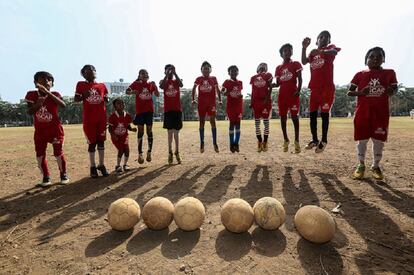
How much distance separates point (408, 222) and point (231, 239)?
2.86 metres

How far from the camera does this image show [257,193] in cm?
600

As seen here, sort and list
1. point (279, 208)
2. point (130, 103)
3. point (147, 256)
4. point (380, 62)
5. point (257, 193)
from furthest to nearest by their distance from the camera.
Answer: point (130, 103) → point (380, 62) → point (257, 193) → point (279, 208) → point (147, 256)

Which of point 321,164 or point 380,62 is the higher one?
point 380,62

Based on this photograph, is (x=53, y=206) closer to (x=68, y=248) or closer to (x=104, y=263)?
(x=68, y=248)

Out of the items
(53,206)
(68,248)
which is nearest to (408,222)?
(68,248)

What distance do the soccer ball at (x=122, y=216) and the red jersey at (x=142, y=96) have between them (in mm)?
5431

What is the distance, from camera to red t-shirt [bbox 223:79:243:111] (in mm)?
10094

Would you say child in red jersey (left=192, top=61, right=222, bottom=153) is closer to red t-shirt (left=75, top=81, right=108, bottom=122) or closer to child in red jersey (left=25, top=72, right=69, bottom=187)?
red t-shirt (left=75, top=81, right=108, bottom=122)

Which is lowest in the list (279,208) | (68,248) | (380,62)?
(68,248)

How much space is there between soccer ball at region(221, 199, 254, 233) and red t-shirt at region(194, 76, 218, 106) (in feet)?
20.4

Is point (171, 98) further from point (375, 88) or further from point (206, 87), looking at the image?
point (375, 88)

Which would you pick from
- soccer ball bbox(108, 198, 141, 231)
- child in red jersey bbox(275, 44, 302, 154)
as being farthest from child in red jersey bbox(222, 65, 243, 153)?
soccer ball bbox(108, 198, 141, 231)

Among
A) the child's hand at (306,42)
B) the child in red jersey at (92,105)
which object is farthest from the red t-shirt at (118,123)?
the child's hand at (306,42)

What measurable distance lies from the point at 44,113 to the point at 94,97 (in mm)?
1276
